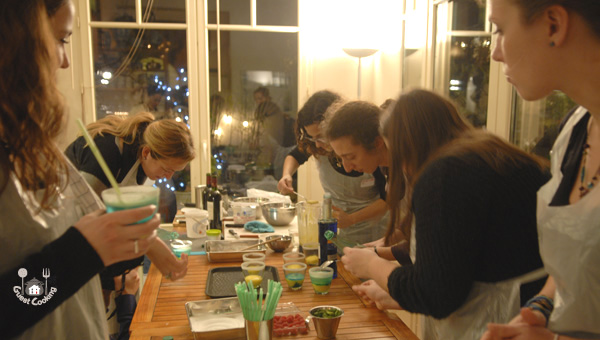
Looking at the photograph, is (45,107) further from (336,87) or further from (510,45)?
(336,87)

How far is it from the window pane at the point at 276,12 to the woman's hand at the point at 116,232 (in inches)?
146

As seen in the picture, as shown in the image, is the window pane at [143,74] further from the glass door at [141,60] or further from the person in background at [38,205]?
the person in background at [38,205]

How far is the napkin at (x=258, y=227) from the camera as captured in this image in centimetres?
256

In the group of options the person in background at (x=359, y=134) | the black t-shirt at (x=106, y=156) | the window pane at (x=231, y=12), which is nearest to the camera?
the person in background at (x=359, y=134)

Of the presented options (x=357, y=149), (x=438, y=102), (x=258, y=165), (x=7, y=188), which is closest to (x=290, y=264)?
(x=357, y=149)

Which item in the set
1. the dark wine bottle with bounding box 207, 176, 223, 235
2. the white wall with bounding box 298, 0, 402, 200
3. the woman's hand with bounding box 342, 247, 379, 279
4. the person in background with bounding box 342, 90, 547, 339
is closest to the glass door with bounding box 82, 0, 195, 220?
the white wall with bounding box 298, 0, 402, 200

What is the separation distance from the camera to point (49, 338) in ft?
3.01

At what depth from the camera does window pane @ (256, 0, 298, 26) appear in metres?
4.27

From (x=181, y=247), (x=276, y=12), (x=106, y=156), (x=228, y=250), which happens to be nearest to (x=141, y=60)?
(x=276, y=12)

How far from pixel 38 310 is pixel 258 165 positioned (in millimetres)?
3754

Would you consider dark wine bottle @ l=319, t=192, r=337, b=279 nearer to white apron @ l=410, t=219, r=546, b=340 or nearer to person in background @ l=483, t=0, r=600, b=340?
white apron @ l=410, t=219, r=546, b=340

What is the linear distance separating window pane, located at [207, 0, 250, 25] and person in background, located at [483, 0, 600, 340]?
3554 millimetres

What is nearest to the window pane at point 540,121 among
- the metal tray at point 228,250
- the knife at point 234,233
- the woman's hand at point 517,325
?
the woman's hand at point 517,325

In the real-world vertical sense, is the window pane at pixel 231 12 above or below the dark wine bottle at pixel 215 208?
above
